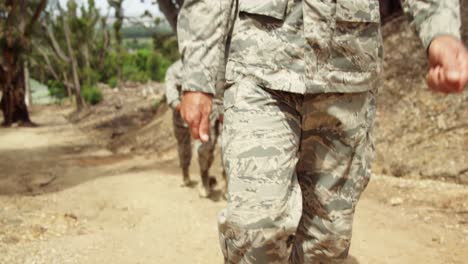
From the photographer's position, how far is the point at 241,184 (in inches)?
74.5

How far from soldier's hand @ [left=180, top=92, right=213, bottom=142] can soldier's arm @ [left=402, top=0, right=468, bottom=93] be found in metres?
0.75

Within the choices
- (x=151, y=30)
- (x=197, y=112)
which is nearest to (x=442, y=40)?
(x=197, y=112)

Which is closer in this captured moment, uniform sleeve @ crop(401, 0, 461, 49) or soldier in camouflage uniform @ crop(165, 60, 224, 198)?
uniform sleeve @ crop(401, 0, 461, 49)

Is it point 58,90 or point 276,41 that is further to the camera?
point 58,90

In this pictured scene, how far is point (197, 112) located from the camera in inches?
76.0

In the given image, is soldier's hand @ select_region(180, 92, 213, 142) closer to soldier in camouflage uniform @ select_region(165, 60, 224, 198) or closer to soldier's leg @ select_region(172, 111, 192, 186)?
soldier in camouflage uniform @ select_region(165, 60, 224, 198)

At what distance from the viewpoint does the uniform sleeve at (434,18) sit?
→ 5.70 feet

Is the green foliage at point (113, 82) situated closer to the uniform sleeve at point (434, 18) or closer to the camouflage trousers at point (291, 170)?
the camouflage trousers at point (291, 170)

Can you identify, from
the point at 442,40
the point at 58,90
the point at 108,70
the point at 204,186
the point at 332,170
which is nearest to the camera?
the point at 442,40

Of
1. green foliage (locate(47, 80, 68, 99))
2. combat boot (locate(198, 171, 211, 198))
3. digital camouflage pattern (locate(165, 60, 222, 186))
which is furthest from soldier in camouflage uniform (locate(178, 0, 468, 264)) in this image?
green foliage (locate(47, 80, 68, 99))

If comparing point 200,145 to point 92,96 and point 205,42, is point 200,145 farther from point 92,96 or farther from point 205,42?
point 92,96

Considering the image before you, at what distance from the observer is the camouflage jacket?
1.97 meters

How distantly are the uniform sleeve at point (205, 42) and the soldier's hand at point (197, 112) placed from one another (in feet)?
0.09

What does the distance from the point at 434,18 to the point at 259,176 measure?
0.77 m
